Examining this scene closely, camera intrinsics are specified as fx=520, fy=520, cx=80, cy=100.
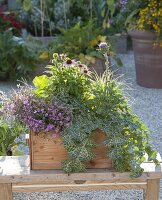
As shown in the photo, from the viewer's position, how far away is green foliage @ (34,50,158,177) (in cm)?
248

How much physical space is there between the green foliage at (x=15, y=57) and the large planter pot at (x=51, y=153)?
352 cm

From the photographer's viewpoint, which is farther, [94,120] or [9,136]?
[9,136]

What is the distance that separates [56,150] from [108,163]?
266mm

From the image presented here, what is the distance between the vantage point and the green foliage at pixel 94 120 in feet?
8.15

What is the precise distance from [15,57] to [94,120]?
12.0 ft

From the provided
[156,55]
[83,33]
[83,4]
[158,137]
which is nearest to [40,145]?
[158,137]

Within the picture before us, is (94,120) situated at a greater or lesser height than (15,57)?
greater

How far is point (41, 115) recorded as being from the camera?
2539 millimetres

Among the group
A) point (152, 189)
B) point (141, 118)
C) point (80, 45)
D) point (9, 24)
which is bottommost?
point (141, 118)

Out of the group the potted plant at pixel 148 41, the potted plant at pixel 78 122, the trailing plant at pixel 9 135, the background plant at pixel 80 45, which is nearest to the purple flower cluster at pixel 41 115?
the potted plant at pixel 78 122

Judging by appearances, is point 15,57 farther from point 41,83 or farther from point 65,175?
point 65,175

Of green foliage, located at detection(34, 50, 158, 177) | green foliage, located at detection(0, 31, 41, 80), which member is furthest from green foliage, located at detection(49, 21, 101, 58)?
green foliage, located at detection(34, 50, 158, 177)

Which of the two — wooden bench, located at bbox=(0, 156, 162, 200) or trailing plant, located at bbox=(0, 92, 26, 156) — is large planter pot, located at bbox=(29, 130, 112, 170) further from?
trailing plant, located at bbox=(0, 92, 26, 156)

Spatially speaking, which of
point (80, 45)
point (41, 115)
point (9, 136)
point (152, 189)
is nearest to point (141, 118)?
point (80, 45)
